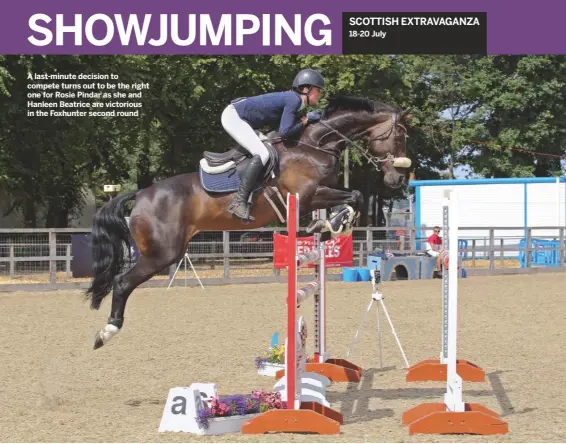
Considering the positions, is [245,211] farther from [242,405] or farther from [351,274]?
[351,274]

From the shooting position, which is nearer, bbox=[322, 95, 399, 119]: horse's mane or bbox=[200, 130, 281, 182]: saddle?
bbox=[200, 130, 281, 182]: saddle

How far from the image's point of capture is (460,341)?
34.0 ft

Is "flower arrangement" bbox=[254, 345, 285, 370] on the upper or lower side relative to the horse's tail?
lower

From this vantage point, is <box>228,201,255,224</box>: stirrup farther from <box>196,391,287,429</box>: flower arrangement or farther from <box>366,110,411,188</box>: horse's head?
<box>196,391,287,429</box>: flower arrangement

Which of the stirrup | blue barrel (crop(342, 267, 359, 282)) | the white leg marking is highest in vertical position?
the stirrup

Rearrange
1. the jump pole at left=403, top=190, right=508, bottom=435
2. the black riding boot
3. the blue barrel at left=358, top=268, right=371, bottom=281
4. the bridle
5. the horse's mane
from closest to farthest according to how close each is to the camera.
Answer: the jump pole at left=403, top=190, right=508, bottom=435
the black riding boot
the bridle
the horse's mane
the blue barrel at left=358, top=268, right=371, bottom=281

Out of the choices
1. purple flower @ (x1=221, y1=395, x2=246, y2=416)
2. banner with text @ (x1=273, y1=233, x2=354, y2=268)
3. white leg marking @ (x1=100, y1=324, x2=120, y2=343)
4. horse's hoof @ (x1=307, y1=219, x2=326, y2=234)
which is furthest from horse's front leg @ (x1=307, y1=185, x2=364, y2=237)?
banner with text @ (x1=273, y1=233, x2=354, y2=268)

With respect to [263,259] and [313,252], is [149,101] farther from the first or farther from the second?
[313,252]

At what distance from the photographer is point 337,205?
6.49 meters

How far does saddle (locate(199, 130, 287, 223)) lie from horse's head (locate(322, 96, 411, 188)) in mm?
Result: 632

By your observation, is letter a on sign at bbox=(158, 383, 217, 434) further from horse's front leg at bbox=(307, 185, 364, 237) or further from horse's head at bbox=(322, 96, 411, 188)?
horse's head at bbox=(322, 96, 411, 188)

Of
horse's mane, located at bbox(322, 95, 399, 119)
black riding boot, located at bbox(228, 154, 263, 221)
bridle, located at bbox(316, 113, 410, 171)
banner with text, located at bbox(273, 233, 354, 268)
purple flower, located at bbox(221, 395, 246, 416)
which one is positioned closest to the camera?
purple flower, located at bbox(221, 395, 246, 416)

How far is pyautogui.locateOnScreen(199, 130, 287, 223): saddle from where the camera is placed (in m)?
6.45

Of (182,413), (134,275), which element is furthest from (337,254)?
(182,413)
